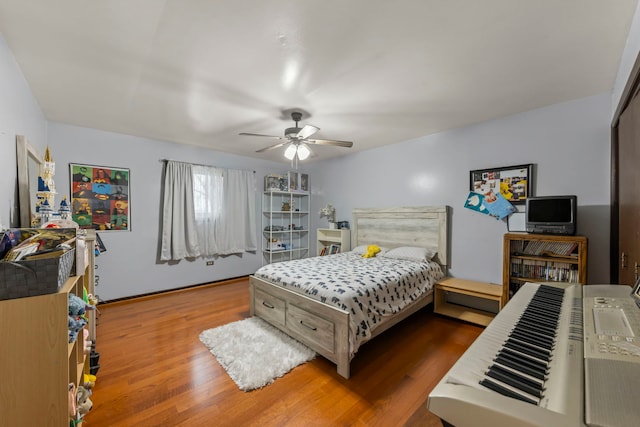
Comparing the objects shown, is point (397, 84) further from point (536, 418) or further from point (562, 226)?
point (536, 418)

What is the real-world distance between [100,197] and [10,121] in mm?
2027

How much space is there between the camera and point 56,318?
42.1 inches

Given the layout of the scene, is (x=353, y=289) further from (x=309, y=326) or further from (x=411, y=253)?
(x=411, y=253)

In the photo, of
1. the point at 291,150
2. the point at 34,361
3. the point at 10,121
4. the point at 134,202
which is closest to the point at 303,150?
the point at 291,150

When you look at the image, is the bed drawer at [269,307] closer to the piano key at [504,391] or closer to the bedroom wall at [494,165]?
the piano key at [504,391]

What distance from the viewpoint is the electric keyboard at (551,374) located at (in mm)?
548

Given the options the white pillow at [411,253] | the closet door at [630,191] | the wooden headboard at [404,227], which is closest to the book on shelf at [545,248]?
the closet door at [630,191]

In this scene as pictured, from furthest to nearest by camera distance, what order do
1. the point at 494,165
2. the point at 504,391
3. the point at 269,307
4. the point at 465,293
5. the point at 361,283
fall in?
1. the point at 494,165
2. the point at 465,293
3. the point at 269,307
4. the point at 361,283
5. the point at 504,391

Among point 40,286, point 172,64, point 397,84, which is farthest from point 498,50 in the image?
point 40,286

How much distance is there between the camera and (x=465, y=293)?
Result: 9.74ft

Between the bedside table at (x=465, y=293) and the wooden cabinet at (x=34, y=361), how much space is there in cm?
334

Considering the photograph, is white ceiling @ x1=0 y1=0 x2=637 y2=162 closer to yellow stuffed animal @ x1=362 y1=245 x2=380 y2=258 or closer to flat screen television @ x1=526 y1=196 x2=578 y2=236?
flat screen television @ x1=526 y1=196 x2=578 y2=236

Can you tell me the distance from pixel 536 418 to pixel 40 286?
1.71m

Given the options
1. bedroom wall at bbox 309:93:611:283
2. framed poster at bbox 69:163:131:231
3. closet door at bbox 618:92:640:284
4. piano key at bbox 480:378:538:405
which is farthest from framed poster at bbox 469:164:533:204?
framed poster at bbox 69:163:131:231
